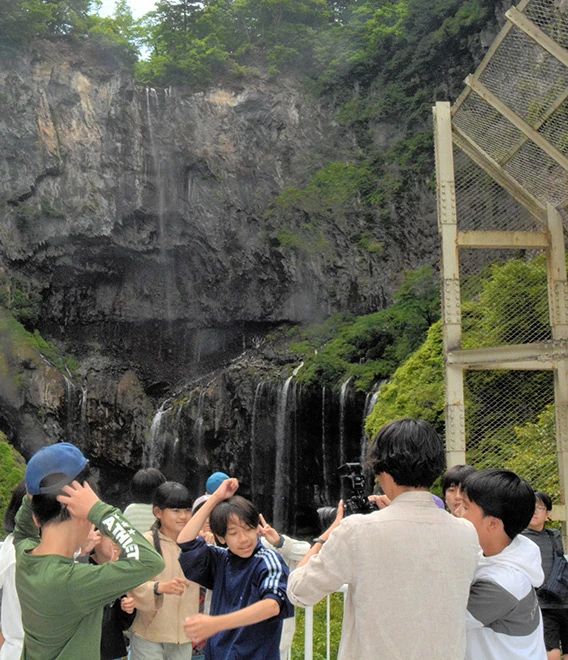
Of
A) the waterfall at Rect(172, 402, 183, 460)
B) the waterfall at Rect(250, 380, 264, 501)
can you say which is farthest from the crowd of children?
the waterfall at Rect(172, 402, 183, 460)

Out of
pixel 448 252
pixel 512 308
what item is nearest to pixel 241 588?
pixel 448 252

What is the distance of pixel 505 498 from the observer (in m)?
2.47

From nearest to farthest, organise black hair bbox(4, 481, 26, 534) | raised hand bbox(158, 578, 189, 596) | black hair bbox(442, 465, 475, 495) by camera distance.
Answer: raised hand bbox(158, 578, 189, 596) < black hair bbox(4, 481, 26, 534) < black hair bbox(442, 465, 475, 495)

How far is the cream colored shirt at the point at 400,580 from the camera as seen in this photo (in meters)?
2.17

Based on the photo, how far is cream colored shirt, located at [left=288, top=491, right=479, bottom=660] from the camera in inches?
85.4

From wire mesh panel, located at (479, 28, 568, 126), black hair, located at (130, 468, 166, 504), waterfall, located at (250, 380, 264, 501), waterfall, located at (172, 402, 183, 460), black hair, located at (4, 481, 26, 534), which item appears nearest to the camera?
black hair, located at (4, 481, 26, 534)

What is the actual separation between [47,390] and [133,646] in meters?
17.4

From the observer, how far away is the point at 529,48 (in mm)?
7027

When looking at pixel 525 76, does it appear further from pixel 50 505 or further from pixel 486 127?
pixel 50 505

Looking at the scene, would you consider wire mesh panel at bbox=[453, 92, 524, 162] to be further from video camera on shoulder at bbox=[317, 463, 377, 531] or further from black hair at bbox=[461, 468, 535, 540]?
black hair at bbox=[461, 468, 535, 540]

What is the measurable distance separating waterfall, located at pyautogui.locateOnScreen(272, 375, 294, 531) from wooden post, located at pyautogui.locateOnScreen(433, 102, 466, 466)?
11247 mm

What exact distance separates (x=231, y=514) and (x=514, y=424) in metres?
6.86

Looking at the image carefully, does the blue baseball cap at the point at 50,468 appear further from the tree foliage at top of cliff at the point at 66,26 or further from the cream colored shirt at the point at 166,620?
the tree foliage at top of cliff at the point at 66,26

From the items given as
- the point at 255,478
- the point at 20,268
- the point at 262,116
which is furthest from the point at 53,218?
the point at 255,478
